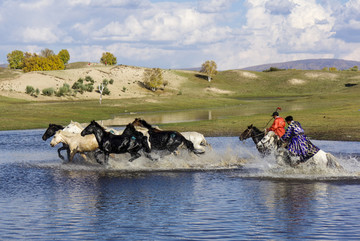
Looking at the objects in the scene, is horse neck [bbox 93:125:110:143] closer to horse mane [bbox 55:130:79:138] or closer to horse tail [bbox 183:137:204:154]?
horse mane [bbox 55:130:79:138]

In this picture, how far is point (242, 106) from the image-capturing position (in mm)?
83312

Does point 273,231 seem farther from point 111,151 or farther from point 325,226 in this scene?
point 111,151

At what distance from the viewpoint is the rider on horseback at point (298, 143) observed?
59.1ft

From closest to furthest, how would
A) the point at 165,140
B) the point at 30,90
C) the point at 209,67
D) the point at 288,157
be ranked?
the point at 288,157, the point at 165,140, the point at 30,90, the point at 209,67

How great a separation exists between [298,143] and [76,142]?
954 cm

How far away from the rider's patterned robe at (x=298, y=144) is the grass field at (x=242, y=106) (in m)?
14.6

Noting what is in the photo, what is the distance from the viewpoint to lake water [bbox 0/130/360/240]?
11344 millimetres

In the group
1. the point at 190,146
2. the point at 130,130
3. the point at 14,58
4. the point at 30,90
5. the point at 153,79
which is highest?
the point at 14,58

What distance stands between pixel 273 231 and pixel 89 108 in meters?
55.0

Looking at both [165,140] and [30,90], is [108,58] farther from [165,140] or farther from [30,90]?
[165,140]

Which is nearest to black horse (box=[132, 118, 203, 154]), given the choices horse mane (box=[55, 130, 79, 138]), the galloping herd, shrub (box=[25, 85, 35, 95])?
the galloping herd

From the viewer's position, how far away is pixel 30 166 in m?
22.3

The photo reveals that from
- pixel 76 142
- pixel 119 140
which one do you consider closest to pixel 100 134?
pixel 119 140

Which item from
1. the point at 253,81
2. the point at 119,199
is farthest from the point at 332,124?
the point at 253,81
